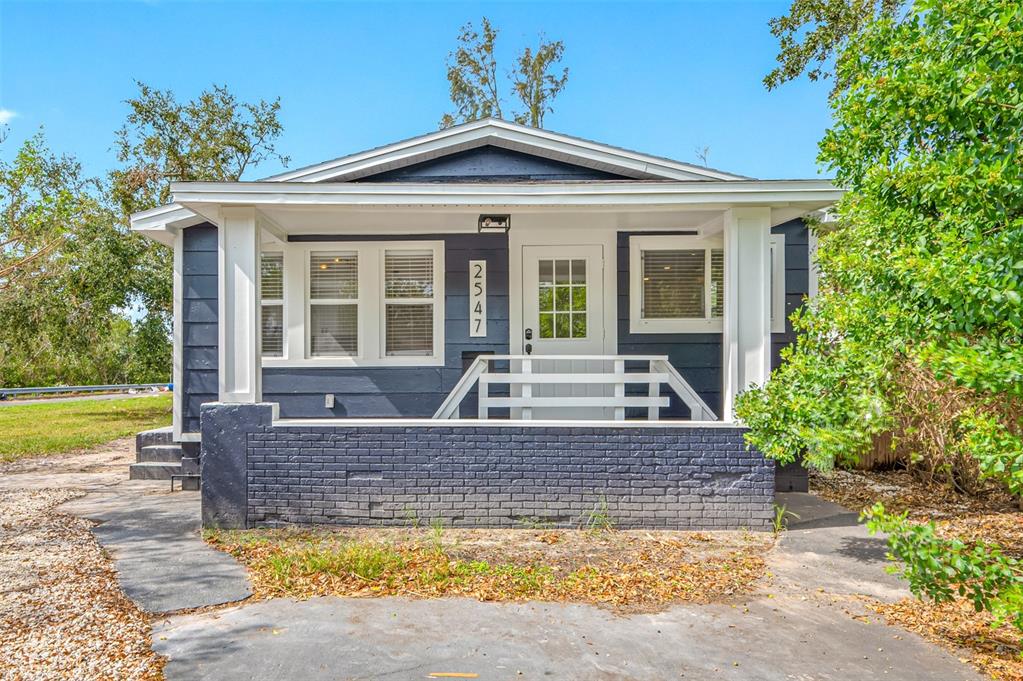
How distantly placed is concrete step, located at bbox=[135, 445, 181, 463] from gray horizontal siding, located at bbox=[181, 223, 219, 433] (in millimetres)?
1033

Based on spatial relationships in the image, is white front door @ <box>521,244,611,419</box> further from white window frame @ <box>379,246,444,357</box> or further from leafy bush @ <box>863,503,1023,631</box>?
leafy bush @ <box>863,503,1023,631</box>

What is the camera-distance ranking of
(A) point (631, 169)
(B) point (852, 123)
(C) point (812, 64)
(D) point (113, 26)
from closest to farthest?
(B) point (852, 123) < (A) point (631, 169) < (C) point (812, 64) < (D) point (113, 26)

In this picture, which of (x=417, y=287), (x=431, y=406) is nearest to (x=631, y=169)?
(x=417, y=287)

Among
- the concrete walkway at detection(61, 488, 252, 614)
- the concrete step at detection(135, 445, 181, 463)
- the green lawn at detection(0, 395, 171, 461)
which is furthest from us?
the green lawn at detection(0, 395, 171, 461)

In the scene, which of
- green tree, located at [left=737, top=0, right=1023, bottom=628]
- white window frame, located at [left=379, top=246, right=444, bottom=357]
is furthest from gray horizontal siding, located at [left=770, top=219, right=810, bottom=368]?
white window frame, located at [left=379, top=246, right=444, bottom=357]

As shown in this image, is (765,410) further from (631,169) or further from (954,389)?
(631,169)

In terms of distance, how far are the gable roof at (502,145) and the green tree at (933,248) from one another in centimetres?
330

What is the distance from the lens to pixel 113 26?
14.7 meters

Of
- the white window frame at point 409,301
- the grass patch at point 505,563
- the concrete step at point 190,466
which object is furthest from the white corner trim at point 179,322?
the grass patch at point 505,563

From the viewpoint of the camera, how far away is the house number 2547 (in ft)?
23.1

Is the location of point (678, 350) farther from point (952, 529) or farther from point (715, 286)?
point (952, 529)

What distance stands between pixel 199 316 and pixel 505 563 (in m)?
4.70

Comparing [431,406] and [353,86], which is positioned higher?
[353,86]

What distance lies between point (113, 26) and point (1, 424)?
9.68 m
